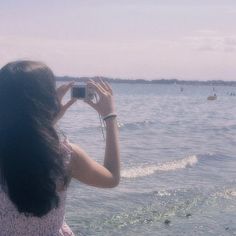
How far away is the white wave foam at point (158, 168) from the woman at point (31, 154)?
50.2ft

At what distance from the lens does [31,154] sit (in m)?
2.55

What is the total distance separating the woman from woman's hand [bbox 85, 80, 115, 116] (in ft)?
1.01

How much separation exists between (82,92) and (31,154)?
81 cm

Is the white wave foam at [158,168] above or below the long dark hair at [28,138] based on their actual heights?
below

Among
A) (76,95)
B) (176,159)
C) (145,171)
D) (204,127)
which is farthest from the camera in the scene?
(204,127)

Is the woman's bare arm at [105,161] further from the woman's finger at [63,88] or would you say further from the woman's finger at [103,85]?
the woman's finger at [63,88]

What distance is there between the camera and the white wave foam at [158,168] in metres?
18.6

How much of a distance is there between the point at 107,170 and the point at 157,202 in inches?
464

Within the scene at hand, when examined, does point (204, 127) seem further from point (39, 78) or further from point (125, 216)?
point (39, 78)

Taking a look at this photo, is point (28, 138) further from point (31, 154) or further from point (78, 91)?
point (78, 91)

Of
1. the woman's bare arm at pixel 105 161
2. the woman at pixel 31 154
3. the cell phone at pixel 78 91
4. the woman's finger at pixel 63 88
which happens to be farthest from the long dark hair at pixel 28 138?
the cell phone at pixel 78 91

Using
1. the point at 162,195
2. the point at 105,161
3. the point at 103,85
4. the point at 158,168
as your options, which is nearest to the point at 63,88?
the point at 103,85

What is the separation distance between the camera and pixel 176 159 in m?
22.9

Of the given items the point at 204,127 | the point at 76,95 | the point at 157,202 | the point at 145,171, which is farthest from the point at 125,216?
the point at 204,127
